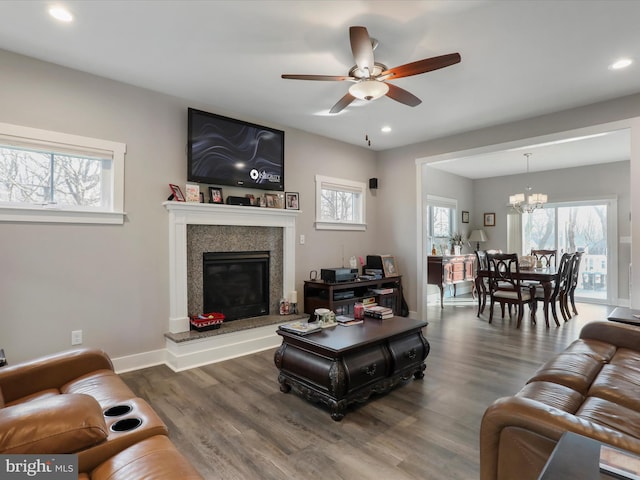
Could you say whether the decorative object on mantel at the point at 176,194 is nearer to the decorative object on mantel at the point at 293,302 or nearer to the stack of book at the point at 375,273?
the decorative object on mantel at the point at 293,302

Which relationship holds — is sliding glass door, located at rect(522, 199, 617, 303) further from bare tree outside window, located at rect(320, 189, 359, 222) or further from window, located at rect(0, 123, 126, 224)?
window, located at rect(0, 123, 126, 224)

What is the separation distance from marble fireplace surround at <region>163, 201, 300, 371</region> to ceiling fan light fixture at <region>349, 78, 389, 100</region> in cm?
193

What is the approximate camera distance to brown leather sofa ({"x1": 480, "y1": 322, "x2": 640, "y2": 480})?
1174mm

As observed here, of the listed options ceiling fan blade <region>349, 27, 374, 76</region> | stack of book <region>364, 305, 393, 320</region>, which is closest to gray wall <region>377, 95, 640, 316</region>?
stack of book <region>364, 305, 393, 320</region>

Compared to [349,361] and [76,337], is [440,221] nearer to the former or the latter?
[349,361]

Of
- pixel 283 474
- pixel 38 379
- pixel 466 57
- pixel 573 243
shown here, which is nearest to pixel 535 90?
pixel 466 57

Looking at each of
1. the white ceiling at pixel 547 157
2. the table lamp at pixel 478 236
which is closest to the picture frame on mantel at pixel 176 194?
the white ceiling at pixel 547 157

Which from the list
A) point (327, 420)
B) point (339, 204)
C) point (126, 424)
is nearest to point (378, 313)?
point (327, 420)

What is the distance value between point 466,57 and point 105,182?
3.43 m

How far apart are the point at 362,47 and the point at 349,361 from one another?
2.14 metres

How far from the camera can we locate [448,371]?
10.6 feet

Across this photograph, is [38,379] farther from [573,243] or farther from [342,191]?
[573,243]

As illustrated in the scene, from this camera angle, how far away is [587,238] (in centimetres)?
698

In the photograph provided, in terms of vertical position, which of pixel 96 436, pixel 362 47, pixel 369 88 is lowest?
pixel 96 436
